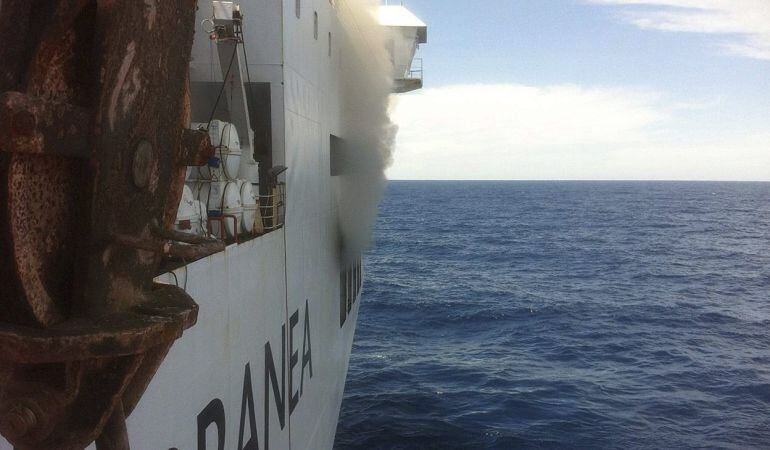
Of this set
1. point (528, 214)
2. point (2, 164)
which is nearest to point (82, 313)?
point (2, 164)

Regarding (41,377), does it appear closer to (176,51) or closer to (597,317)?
(176,51)

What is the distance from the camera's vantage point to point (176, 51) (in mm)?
2842

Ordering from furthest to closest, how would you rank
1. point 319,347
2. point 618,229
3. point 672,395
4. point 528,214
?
1. point 528,214
2. point 618,229
3. point 672,395
4. point 319,347

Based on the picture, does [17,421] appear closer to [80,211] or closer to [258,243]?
[80,211]

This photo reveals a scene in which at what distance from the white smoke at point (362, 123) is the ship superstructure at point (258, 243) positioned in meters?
1.09

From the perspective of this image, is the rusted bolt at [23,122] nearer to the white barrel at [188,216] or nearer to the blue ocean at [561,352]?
the white barrel at [188,216]

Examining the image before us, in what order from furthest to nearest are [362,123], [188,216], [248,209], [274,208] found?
[362,123] → [274,208] → [248,209] → [188,216]

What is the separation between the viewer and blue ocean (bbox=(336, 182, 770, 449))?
17641 mm

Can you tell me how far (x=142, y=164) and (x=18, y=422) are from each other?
1.19 metres

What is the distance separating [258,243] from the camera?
7910 mm

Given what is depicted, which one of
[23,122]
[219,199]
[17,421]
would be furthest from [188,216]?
[23,122]

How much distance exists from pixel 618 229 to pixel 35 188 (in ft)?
259

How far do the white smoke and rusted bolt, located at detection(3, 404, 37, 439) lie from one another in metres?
14.5

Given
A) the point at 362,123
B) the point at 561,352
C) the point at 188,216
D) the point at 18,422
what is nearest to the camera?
the point at 18,422
